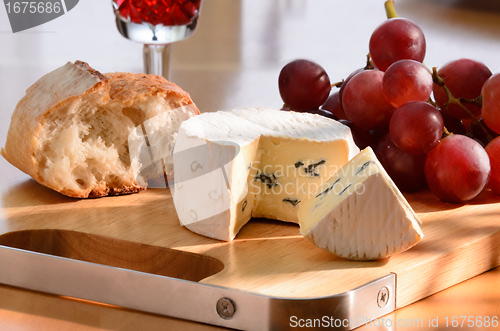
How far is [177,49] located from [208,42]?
0.15 metres

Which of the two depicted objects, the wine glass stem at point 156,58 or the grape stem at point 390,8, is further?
the wine glass stem at point 156,58

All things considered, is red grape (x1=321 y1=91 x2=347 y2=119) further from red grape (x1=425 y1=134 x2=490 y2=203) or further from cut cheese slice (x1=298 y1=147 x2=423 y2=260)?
cut cheese slice (x1=298 y1=147 x2=423 y2=260)

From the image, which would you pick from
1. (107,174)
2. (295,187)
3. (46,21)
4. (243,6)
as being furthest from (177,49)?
(295,187)

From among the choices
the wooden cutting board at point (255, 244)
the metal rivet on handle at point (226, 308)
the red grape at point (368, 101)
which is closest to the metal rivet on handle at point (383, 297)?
the wooden cutting board at point (255, 244)

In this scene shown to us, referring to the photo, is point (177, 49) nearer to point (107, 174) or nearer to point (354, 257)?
point (107, 174)

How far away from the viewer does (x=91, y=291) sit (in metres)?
0.83

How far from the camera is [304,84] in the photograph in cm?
125

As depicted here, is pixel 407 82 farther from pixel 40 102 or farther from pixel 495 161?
pixel 40 102

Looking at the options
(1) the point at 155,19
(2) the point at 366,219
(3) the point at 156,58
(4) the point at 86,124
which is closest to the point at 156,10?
(1) the point at 155,19

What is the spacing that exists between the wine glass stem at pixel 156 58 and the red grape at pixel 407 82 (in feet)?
1.95

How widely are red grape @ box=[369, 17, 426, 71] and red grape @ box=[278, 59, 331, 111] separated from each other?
0.15 m

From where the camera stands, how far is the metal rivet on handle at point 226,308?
77 centimetres

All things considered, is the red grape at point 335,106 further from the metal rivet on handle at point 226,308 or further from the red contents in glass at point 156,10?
the metal rivet on handle at point 226,308

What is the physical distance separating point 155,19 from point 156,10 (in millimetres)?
21
